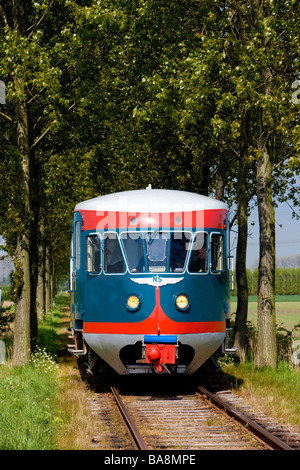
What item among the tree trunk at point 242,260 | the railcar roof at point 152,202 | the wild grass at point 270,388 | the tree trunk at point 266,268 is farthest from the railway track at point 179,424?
the tree trunk at point 242,260

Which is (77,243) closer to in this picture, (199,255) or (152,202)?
(152,202)

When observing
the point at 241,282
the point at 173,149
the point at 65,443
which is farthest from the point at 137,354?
the point at 173,149

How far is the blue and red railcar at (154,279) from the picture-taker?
10.9 metres

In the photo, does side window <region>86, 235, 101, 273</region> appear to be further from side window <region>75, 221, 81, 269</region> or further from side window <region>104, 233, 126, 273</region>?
side window <region>75, 221, 81, 269</region>

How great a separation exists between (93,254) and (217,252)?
2284 mm

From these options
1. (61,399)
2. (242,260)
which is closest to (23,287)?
(61,399)

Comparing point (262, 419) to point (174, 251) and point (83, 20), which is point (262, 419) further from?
point (83, 20)

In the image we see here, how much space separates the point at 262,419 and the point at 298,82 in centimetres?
773

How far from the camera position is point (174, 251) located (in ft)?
37.1

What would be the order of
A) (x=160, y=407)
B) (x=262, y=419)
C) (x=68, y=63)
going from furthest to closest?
(x=68, y=63), (x=160, y=407), (x=262, y=419)

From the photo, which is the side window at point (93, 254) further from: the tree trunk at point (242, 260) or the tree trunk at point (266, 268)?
the tree trunk at point (242, 260)

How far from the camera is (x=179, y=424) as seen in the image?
924cm

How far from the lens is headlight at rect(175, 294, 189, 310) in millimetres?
11008

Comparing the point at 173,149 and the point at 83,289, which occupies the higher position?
the point at 173,149
